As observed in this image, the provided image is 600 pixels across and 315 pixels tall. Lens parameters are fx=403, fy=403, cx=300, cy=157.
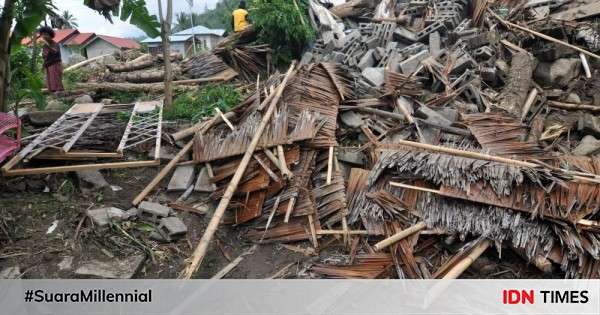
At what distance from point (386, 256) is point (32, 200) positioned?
14.6 ft

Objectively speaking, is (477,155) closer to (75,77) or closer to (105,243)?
(105,243)

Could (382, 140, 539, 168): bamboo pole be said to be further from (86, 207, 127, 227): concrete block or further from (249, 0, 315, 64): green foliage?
(249, 0, 315, 64): green foliage

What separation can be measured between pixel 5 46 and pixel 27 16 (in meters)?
0.48

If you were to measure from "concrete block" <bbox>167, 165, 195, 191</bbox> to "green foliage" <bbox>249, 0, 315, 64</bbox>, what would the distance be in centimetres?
456

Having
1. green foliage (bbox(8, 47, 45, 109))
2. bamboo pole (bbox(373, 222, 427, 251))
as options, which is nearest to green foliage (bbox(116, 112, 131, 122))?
green foliage (bbox(8, 47, 45, 109))

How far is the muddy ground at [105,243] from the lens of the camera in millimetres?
4426

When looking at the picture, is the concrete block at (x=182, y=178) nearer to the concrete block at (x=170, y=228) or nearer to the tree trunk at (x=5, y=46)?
the concrete block at (x=170, y=228)

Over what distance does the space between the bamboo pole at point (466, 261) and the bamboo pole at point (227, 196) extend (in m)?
2.55

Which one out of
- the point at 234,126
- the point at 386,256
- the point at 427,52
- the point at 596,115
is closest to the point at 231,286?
the point at 386,256

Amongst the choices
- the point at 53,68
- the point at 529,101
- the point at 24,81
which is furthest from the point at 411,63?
the point at 53,68

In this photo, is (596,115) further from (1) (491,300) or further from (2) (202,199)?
(2) (202,199)

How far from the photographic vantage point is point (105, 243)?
466 centimetres

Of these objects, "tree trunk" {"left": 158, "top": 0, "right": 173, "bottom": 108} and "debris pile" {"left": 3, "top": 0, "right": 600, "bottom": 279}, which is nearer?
"debris pile" {"left": 3, "top": 0, "right": 600, "bottom": 279}

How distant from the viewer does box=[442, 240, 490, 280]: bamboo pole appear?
422 cm
